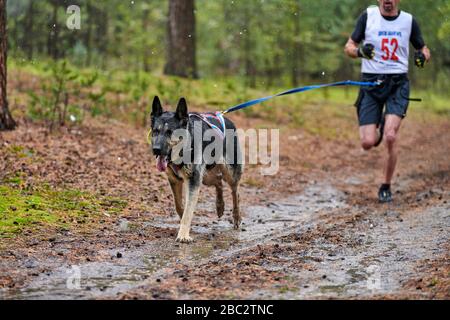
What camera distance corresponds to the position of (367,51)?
9117 mm

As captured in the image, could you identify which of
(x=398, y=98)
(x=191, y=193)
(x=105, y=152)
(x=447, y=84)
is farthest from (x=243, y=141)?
(x=447, y=84)

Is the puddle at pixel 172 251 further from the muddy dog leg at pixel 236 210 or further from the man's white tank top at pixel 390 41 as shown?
the man's white tank top at pixel 390 41

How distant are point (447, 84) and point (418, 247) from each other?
27.2 metres

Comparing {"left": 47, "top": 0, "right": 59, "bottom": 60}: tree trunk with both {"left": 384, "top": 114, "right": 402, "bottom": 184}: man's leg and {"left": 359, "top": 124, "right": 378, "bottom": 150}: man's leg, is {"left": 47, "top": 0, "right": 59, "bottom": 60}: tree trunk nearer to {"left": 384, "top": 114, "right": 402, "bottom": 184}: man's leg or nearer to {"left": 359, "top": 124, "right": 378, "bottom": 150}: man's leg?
{"left": 359, "top": 124, "right": 378, "bottom": 150}: man's leg

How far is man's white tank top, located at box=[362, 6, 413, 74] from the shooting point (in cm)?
941

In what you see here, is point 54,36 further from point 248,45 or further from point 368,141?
point 368,141

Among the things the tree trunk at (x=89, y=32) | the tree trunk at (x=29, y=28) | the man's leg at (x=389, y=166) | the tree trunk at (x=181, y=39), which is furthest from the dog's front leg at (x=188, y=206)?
the tree trunk at (x=89, y=32)

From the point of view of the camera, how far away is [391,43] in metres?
9.40

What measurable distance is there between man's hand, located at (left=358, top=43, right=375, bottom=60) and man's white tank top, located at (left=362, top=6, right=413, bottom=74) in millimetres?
297

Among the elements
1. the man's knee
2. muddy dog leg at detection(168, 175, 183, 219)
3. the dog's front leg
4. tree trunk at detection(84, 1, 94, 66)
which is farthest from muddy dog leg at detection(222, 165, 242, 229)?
tree trunk at detection(84, 1, 94, 66)

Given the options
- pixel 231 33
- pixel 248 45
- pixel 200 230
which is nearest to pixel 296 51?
pixel 231 33

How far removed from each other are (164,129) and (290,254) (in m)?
1.71

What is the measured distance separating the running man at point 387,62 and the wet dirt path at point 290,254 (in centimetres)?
115

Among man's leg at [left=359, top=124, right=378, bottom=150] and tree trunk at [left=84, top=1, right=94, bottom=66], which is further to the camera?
tree trunk at [left=84, top=1, right=94, bottom=66]
